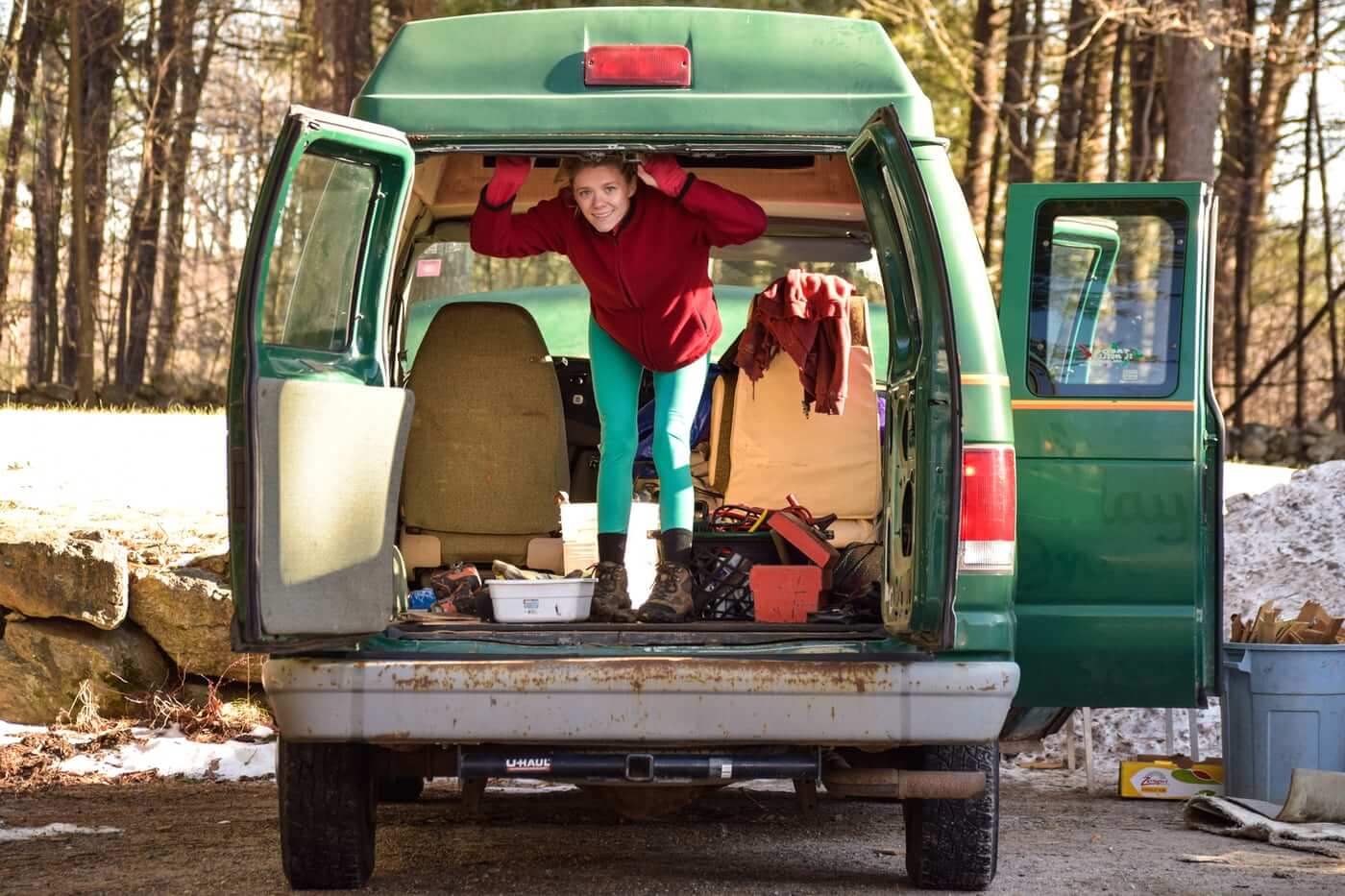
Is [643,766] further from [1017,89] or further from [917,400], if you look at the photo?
[1017,89]

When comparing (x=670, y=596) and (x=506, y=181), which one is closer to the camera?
(x=670, y=596)

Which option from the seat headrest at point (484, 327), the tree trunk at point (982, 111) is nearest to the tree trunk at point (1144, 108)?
the tree trunk at point (982, 111)

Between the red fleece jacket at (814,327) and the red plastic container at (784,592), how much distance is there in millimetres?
1171

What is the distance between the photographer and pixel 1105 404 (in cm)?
567

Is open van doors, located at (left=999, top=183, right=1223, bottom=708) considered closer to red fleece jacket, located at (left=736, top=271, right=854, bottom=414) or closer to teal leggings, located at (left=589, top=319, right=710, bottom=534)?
red fleece jacket, located at (left=736, top=271, right=854, bottom=414)

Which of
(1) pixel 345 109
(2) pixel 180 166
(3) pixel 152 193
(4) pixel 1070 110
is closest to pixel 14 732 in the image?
(1) pixel 345 109

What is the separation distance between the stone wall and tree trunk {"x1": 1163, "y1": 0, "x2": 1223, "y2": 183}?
34.7ft

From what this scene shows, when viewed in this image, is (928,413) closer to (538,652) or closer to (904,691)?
(904,691)

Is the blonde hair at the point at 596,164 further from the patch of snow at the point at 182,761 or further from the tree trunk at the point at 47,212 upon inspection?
the tree trunk at the point at 47,212

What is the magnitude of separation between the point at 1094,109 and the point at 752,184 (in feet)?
52.7

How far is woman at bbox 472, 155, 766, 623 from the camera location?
4.95 metres

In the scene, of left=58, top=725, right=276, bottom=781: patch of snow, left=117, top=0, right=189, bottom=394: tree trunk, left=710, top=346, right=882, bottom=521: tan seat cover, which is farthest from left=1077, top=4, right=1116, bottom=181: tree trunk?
left=58, top=725, right=276, bottom=781: patch of snow

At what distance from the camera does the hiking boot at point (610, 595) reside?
4.92 meters

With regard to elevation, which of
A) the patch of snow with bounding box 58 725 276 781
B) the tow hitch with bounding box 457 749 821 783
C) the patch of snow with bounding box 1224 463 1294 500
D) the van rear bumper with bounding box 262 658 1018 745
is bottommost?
the patch of snow with bounding box 58 725 276 781
